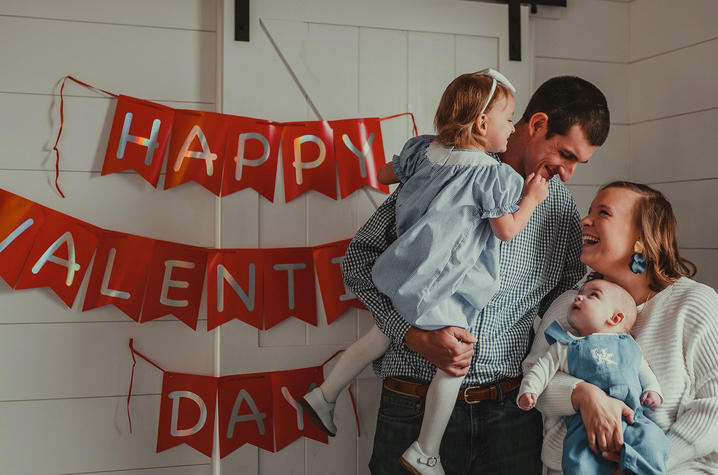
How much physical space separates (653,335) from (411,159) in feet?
2.39

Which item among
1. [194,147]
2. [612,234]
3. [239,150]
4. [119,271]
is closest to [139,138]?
[194,147]

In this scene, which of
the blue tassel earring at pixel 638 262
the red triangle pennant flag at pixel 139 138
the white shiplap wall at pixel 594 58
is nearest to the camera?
the blue tassel earring at pixel 638 262

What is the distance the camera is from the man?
67.8 inches

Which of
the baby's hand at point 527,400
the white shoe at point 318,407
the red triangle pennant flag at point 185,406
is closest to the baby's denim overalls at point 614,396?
the baby's hand at point 527,400

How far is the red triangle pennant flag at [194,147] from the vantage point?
210 centimetres

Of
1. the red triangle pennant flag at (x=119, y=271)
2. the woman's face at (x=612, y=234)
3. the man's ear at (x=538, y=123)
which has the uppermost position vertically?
the man's ear at (x=538, y=123)

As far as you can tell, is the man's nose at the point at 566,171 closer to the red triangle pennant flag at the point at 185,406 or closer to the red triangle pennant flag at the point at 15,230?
the red triangle pennant flag at the point at 185,406

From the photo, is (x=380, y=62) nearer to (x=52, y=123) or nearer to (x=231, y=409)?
(x=52, y=123)

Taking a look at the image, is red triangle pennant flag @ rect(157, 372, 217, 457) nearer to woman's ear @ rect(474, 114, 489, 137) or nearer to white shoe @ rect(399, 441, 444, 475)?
white shoe @ rect(399, 441, 444, 475)

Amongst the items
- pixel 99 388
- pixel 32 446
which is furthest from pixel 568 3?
pixel 32 446

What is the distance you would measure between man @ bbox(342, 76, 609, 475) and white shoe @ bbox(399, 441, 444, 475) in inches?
3.3

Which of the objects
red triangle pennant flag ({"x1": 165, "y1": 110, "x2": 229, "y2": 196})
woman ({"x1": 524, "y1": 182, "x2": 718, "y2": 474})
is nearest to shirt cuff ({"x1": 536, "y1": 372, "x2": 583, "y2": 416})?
woman ({"x1": 524, "y1": 182, "x2": 718, "y2": 474})

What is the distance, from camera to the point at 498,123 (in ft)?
5.58

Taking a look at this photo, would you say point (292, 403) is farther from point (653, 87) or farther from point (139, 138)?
point (653, 87)
